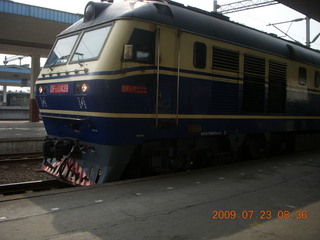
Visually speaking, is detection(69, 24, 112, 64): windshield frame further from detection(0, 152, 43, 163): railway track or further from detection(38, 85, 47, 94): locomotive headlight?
detection(0, 152, 43, 163): railway track

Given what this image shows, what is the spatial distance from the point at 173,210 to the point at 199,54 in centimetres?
363

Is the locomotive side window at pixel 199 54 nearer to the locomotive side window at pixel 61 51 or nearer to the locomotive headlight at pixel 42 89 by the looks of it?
the locomotive side window at pixel 61 51

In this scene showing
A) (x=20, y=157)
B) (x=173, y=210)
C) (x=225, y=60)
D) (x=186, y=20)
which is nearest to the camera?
(x=173, y=210)

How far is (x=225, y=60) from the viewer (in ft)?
25.5

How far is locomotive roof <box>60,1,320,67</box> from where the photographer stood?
20.6 ft

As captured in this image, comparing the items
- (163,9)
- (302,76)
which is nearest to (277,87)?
(302,76)

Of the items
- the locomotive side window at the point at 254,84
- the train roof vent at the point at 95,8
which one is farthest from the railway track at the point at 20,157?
the locomotive side window at the point at 254,84

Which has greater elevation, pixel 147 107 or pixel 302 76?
pixel 302 76

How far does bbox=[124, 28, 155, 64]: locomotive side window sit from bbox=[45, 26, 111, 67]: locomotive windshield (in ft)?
1.69

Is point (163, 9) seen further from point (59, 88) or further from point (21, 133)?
point (21, 133)

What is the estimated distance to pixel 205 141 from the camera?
7734mm

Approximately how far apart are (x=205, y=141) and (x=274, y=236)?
3.94 meters

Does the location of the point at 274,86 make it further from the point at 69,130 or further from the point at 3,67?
the point at 3,67

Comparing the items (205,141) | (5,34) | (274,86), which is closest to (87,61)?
(205,141)
